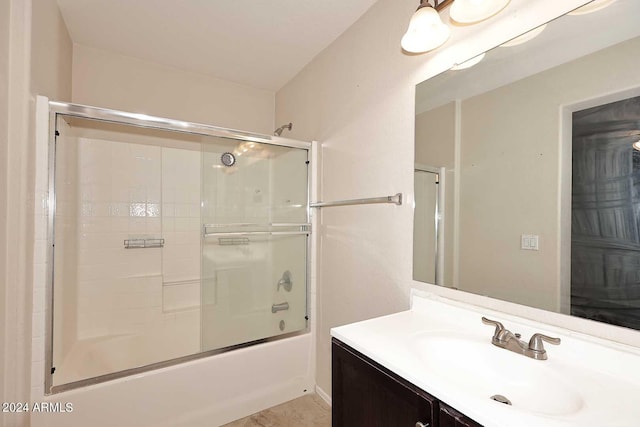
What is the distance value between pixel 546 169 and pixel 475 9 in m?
0.60

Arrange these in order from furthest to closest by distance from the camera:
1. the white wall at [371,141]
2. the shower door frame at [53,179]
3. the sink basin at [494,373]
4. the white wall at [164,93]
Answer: the white wall at [164,93], the shower door frame at [53,179], the white wall at [371,141], the sink basin at [494,373]

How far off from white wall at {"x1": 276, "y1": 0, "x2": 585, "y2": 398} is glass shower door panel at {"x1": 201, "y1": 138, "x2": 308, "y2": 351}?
0.23 m

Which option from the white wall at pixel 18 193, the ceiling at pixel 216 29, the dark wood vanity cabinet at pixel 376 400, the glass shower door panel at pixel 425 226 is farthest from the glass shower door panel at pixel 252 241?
the dark wood vanity cabinet at pixel 376 400

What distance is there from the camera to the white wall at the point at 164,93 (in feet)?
6.93

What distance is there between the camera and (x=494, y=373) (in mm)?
873

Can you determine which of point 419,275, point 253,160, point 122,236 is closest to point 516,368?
point 419,275

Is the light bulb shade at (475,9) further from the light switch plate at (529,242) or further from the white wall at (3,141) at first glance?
the white wall at (3,141)

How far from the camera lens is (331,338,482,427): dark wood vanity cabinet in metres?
0.69

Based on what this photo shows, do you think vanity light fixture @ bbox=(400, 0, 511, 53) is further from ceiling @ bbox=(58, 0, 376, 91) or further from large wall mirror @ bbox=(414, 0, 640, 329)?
ceiling @ bbox=(58, 0, 376, 91)

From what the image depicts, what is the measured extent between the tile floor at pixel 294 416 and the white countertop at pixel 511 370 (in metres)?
1.09

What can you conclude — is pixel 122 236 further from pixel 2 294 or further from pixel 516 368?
pixel 516 368

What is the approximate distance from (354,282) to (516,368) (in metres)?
0.97

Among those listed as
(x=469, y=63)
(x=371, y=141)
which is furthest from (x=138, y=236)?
(x=469, y=63)

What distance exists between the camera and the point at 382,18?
154 cm
